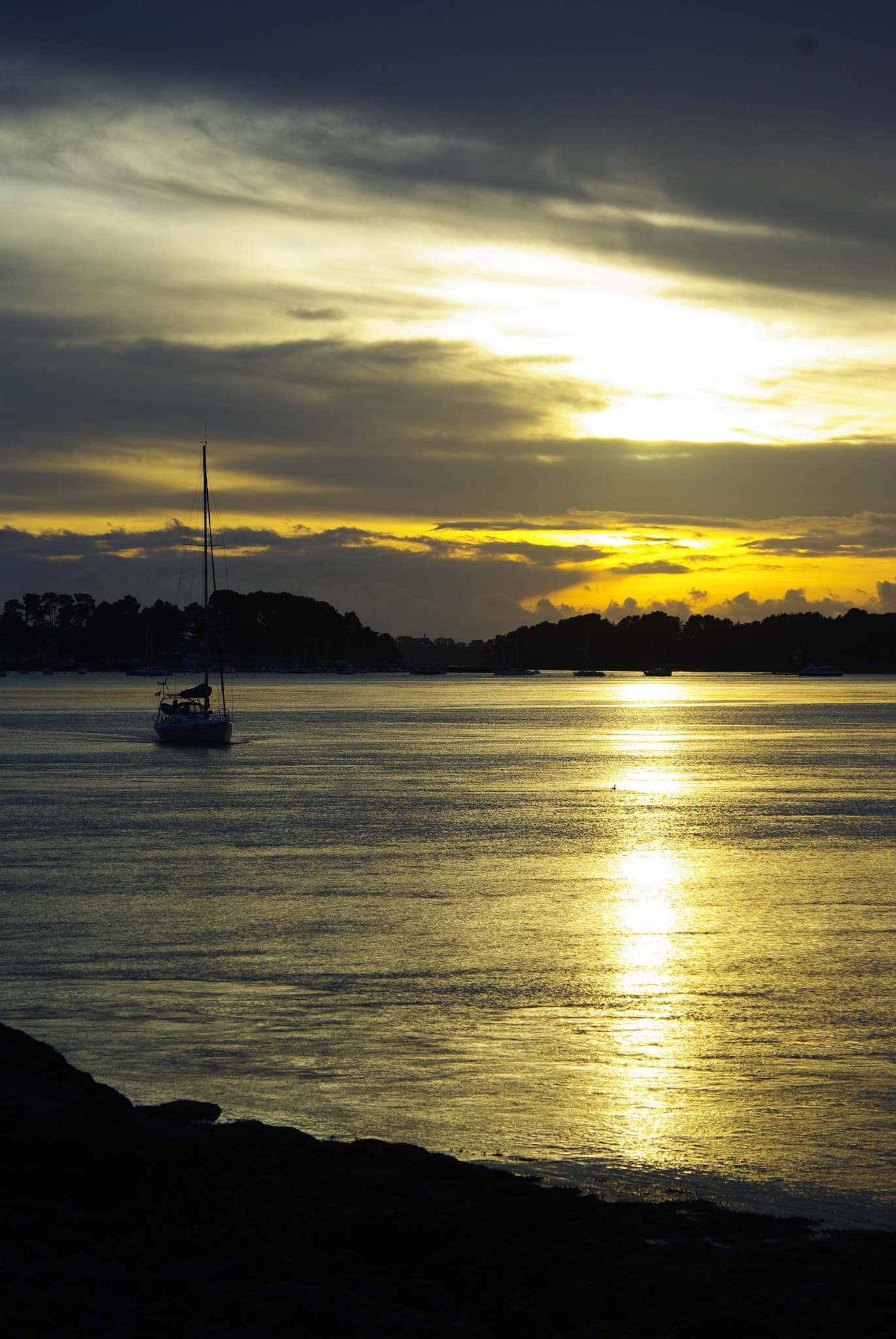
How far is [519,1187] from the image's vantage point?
9664 mm

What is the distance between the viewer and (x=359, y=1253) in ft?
27.6

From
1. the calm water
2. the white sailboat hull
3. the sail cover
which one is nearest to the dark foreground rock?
the calm water

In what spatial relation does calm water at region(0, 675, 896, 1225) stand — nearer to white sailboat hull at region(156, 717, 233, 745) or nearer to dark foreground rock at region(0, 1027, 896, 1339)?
dark foreground rock at region(0, 1027, 896, 1339)

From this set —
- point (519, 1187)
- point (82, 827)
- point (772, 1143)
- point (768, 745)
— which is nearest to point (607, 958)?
point (772, 1143)

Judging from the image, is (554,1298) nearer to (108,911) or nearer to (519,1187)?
(519,1187)

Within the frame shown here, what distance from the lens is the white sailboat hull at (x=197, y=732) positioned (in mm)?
73500

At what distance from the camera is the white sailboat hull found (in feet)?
241

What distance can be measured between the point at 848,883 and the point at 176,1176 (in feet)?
68.2

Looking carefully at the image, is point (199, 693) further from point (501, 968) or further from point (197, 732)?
point (501, 968)

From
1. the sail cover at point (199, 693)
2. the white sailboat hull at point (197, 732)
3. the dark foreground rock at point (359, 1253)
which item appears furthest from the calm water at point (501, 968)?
the sail cover at point (199, 693)

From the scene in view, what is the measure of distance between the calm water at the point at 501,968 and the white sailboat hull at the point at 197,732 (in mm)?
26269

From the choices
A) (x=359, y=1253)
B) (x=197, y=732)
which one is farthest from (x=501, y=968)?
(x=197, y=732)

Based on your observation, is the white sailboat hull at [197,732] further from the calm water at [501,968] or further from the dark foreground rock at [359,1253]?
the dark foreground rock at [359,1253]

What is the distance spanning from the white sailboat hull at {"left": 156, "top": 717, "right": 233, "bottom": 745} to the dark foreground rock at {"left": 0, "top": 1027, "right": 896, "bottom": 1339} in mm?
64100
